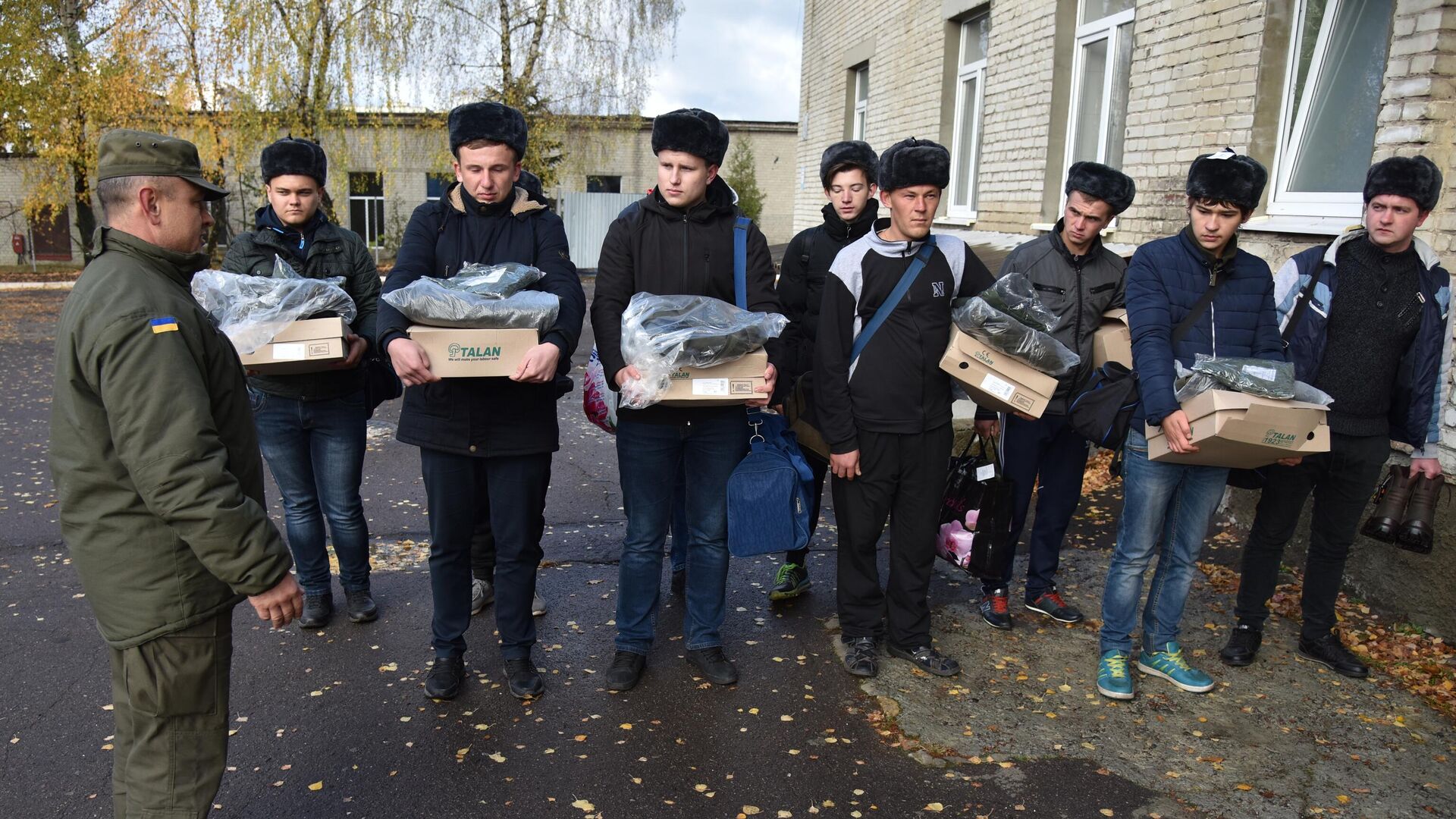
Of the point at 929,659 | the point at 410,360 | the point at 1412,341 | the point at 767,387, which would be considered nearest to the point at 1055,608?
the point at 929,659

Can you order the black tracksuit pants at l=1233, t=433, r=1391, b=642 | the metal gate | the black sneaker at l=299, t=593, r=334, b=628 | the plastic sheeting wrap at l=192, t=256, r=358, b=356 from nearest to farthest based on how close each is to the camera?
the plastic sheeting wrap at l=192, t=256, r=358, b=356, the black tracksuit pants at l=1233, t=433, r=1391, b=642, the black sneaker at l=299, t=593, r=334, b=628, the metal gate

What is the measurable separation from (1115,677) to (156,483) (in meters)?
3.61

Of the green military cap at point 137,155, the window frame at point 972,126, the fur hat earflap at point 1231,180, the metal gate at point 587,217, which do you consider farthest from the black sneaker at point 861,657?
the metal gate at point 587,217

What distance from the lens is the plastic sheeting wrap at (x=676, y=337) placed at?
358 centimetres

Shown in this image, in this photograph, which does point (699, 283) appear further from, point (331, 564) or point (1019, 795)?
point (331, 564)

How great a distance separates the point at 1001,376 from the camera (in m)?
3.96

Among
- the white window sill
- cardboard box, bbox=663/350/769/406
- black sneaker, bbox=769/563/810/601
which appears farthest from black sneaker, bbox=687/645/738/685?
the white window sill

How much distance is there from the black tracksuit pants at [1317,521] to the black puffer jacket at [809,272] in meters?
2.18

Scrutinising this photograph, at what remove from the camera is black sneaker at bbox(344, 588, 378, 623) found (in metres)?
4.65

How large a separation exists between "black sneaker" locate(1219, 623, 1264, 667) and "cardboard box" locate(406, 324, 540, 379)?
3.41 m

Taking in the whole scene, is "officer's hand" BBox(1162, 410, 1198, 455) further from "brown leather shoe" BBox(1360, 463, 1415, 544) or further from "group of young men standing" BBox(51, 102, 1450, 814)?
"brown leather shoe" BBox(1360, 463, 1415, 544)

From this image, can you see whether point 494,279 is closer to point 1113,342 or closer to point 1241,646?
point 1113,342

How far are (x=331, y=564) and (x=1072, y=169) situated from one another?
4370 millimetres

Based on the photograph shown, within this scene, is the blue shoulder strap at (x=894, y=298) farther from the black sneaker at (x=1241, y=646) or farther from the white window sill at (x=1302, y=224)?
the white window sill at (x=1302, y=224)
